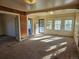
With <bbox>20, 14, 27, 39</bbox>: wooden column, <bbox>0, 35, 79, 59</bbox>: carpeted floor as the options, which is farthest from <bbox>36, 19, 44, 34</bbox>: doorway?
<bbox>0, 35, 79, 59</bbox>: carpeted floor

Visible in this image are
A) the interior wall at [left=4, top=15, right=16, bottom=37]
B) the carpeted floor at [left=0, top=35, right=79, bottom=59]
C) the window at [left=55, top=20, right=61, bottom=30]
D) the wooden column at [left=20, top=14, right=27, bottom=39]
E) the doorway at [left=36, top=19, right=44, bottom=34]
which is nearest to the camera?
the carpeted floor at [left=0, top=35, right=79, bottom=59]

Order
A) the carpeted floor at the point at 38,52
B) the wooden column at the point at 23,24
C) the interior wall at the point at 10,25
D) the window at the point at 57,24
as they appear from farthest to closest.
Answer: the window at the point at 57,24, the interior wall at the point at 10,25, the wooden column at the point at 23,24, the carpeted floor at the point at 38,52

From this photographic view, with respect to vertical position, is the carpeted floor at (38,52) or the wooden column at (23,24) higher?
the wooden column at (23,24)

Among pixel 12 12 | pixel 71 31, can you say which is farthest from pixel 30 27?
pixel 71 31

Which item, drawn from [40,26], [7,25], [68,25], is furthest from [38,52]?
[40,26]

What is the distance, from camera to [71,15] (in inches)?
324

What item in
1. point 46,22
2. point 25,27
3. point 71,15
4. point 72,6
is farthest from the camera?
point 46,22

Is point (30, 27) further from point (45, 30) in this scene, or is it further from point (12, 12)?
point (12, 12)

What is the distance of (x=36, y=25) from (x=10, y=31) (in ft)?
10.8

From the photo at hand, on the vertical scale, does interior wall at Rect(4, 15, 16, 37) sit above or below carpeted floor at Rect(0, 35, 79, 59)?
above

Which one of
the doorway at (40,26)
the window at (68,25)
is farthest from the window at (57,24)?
the doorway at (40,26)

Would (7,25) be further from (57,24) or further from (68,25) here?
(68,25)

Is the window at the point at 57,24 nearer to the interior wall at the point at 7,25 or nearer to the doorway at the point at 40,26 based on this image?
the doorway at the point at 40,26

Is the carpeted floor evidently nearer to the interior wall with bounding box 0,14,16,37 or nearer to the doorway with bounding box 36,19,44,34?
the interior wall with bounding box 0,14,16,37
